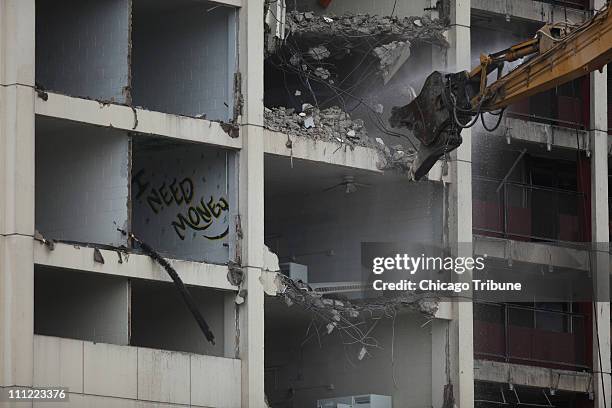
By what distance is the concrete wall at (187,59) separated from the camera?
43.8 meters

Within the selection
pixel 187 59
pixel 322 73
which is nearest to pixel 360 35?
pixel 322 73

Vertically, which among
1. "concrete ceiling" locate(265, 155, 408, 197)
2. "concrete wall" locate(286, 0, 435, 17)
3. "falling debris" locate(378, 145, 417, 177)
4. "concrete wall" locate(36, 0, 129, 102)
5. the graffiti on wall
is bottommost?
the graffiti on wall

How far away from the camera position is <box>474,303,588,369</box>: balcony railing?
50562mm

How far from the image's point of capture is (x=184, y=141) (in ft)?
139

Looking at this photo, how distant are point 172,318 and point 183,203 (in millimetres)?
2652

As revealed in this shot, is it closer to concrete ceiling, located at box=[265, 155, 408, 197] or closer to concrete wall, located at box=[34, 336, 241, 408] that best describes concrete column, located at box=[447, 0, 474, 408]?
concrete ceiling, located at box=[265, 155, 408, 197]

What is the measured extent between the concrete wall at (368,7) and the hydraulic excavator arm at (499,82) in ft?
32.3

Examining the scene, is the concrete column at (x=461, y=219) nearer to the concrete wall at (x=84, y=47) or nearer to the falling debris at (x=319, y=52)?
the falling debris at (x=319, y=52)

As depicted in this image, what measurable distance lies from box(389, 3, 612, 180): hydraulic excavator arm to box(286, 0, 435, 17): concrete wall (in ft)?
32.3

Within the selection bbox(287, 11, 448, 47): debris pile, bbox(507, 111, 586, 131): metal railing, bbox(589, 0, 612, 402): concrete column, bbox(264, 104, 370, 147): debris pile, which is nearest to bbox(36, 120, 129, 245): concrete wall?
bbox(264, 104, 370, 147): debris pile

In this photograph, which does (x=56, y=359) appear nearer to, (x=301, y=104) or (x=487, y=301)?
(x=301, y=104)

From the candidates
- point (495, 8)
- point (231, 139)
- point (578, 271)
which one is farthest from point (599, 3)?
point (231, 139)

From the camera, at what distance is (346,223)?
49906 mm

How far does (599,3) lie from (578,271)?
748 cm
